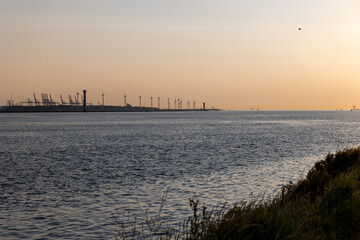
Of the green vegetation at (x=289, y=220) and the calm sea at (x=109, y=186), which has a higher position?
the green vegetation at (x=289, y=220)

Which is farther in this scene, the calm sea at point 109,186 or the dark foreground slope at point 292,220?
the calm sea at point 109,186

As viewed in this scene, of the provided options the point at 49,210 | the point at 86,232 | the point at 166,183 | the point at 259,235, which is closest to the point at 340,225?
the point at 259,235

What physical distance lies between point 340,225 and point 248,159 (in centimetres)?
2948

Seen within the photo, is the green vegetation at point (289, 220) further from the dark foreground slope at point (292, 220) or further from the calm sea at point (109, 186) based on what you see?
the calm sea at point (109, 186)

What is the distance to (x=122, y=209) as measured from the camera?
18875 millimetres

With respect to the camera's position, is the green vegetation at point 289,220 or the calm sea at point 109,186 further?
the calm sea at point 109,186

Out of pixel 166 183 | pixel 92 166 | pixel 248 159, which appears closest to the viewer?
pixel 166 183

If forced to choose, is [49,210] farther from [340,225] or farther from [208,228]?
[340,225]

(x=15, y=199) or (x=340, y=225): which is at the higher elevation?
(x=340, y=225)

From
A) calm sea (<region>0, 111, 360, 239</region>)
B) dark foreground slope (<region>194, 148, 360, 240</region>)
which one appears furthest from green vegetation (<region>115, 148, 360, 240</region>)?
calm sea (<region>0, 111, 360, 239</region>)

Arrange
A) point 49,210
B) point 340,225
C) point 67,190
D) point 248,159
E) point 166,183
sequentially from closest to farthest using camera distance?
point 340,225, point 49,210, point 67,190, point 166,183, point 248,159

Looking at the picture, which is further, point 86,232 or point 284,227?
point 86,232

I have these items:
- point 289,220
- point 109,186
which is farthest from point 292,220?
point 109,186

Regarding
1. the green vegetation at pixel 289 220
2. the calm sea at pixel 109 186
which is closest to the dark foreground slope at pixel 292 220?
the green vegetation at pixel 289 220
